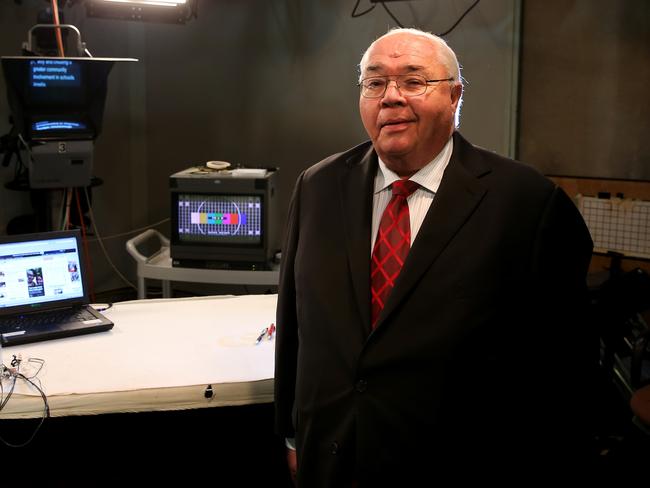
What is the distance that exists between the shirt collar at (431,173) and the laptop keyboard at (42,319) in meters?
1.22

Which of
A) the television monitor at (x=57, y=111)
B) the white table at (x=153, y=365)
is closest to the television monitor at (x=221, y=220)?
the television monitor at (x=57, y=111)

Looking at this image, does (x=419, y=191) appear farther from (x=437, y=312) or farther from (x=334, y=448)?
(x=334, y=448)

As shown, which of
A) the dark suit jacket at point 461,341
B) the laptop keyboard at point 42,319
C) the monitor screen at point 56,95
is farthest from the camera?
the monitor screen at point 56,95

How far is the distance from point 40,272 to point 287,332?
1026 millimetres

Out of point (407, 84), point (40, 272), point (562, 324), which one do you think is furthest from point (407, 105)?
point (40, 272)

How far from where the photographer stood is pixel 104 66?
340 cm

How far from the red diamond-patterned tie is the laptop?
1.13 metres

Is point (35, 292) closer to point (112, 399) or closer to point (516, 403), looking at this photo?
point (112, 399)

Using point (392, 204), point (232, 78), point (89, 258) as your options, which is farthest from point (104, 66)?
point (392, 204)

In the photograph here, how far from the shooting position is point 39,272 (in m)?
2.27

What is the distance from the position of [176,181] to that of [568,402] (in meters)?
2.54

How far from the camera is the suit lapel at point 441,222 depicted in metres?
1.36

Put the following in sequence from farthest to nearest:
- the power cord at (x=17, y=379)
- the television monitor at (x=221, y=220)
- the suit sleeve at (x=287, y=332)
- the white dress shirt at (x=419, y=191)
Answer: the television monitor at (x=221, y=220)
the power cord at (x=17, y=379)
the suit sleeve at (x=287, y=332)
the white dress shirt at (x=419, y=191)

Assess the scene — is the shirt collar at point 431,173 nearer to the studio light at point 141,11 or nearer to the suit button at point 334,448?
the suit button at point 334,448
